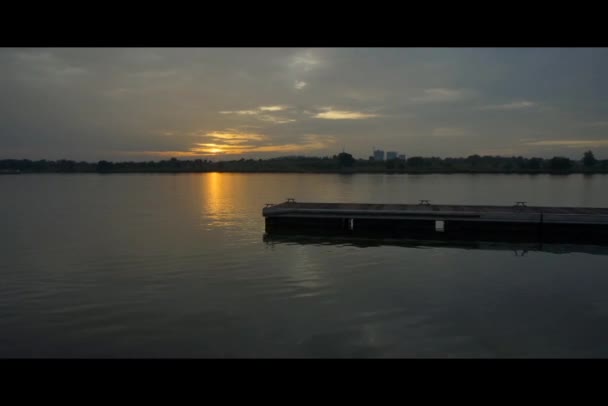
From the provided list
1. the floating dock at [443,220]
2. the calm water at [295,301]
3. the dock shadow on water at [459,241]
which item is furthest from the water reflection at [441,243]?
the calm water at [295,301]

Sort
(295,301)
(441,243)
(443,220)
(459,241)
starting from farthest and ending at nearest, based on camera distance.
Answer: (443,220) → (459,241) → (441,243) → (295,301)

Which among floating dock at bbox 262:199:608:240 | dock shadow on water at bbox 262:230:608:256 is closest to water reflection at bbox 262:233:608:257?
dock shadow on water at bbox 262:230:608:256

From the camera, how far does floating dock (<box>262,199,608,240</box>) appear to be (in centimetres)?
2358

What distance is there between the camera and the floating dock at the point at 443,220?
2358 cm

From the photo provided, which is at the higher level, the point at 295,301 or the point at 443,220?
the point at 443,220

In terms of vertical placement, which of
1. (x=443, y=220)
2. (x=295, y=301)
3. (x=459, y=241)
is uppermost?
(x=443, y=220)

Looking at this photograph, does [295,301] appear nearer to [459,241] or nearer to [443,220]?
[459,241]

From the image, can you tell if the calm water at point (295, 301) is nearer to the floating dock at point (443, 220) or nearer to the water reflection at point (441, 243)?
the water reflection at point (441, 243)

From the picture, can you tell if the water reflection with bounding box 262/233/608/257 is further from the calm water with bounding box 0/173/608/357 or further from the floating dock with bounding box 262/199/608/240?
the calm water with bounding box 0/173/608/357

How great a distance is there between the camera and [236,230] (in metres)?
29.8

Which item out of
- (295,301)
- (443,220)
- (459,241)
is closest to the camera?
(295,301)

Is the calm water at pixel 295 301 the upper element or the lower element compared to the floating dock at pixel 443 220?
lower

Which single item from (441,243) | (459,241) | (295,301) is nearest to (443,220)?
(459,241)

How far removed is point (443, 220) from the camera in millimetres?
25125
